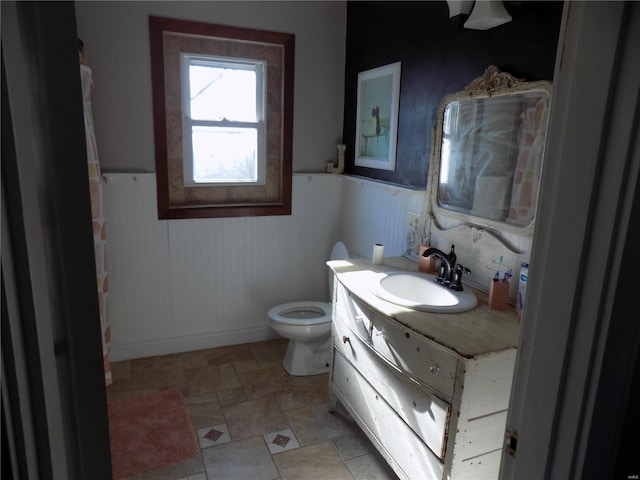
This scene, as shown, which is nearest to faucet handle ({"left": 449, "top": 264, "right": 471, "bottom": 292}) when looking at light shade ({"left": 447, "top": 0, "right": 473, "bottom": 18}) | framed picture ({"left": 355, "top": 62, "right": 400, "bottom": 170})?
framed picture ({"left": 355, "top": 62, "right": 400, "bottom": 170})

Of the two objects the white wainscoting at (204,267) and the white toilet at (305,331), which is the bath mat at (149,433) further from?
the white toilet at (305,331)

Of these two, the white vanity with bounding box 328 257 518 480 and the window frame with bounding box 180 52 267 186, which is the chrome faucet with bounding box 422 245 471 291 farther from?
the window frame with bounding box 180 52 267 186

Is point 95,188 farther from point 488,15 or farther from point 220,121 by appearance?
point 488,15

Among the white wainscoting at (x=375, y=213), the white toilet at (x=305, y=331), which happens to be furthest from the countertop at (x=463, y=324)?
the white toilet at (x=305, y=331)

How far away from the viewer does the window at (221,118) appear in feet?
9.41

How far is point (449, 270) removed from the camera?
211 centimetres

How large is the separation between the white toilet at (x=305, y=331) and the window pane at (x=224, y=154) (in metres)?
0.86

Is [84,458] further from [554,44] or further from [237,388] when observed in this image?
[237,388]

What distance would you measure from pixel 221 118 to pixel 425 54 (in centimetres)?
140

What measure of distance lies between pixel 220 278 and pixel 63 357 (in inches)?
106

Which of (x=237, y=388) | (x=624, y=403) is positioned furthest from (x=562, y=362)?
(x=237, y=388)

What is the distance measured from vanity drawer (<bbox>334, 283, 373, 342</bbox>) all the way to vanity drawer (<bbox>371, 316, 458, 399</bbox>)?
60 mm

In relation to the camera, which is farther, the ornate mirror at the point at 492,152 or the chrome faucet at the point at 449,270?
the chrome faucet at the point at 449,270

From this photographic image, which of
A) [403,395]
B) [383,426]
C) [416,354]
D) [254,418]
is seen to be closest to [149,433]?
[254,418]
